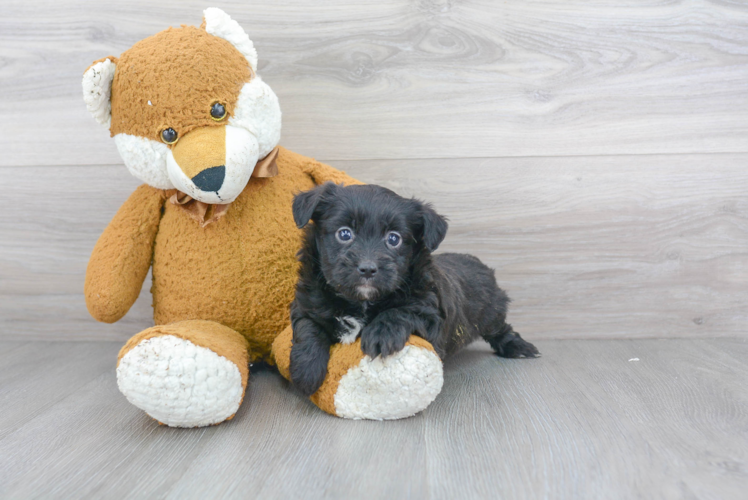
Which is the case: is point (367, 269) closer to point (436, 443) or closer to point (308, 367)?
point (308, 367)

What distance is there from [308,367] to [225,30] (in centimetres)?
99

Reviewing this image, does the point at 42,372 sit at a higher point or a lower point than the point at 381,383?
lower

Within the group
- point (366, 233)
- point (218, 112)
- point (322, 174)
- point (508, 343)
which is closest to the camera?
point (366, 233)

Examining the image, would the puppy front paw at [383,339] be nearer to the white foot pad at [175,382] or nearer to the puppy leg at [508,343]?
the white foot pad at [175,382]

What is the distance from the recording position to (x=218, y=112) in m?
1.52

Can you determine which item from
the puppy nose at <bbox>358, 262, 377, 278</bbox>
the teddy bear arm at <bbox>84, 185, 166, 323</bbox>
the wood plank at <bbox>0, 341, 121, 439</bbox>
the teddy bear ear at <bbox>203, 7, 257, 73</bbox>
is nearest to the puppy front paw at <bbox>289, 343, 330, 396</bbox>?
the puppy nose at <bbox>358, 262, 377, 278</bbox>

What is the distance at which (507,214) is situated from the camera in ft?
6.97

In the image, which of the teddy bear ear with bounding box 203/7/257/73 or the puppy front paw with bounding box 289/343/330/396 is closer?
the puppy front paw with bounding box 289/343/330/396

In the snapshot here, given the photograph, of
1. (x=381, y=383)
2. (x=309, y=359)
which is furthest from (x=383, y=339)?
(x=309, y=359)

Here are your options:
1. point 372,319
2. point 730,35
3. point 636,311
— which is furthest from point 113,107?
point 730,35

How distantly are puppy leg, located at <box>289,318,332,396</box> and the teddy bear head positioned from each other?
0.45 metres

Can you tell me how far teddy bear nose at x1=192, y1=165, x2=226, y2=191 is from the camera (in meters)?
1.45

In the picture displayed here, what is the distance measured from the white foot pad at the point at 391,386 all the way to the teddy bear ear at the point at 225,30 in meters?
0.95

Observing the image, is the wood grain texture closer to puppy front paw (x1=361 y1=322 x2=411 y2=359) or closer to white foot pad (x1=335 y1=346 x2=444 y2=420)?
white foot pad (x1=335 y1=346 x2=444 y2=420)
